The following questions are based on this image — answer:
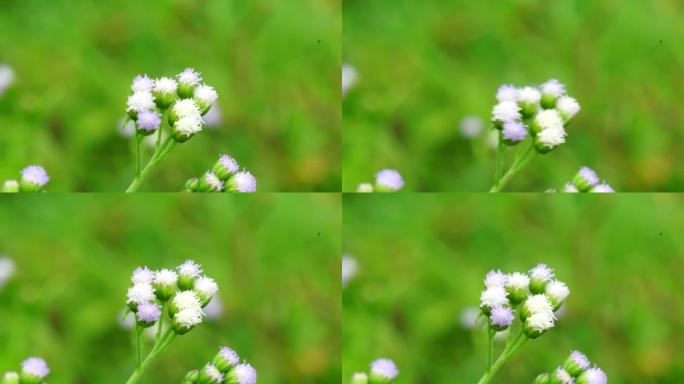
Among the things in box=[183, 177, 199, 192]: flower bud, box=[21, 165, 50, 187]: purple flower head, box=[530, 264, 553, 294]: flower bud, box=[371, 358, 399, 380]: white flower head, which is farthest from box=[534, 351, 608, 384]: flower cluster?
box=[21, 165, 50, 187]: purple flower head

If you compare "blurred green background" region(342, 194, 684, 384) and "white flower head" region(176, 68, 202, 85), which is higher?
"white flower head" region(176, 68, 202, 85)

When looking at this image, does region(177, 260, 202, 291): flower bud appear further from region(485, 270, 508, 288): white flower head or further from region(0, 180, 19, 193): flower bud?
region(485, 270, 508, 288): white flower head

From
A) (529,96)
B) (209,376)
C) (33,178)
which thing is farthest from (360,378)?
(33,178)

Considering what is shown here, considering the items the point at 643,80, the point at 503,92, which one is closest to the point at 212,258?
the point at 503,92

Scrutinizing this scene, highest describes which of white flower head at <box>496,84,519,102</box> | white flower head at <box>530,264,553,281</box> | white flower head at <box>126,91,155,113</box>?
white flower head at <box>126,91,155,113</box>

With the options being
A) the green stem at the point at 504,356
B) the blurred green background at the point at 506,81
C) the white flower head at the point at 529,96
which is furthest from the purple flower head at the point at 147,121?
the green stem at the point at 504,356

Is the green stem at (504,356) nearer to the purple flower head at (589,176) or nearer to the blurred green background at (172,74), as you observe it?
the purple flower head at (589,176)

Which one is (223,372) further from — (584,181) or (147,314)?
(584,181)
